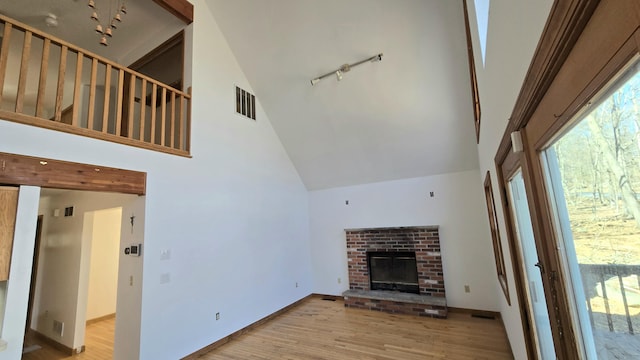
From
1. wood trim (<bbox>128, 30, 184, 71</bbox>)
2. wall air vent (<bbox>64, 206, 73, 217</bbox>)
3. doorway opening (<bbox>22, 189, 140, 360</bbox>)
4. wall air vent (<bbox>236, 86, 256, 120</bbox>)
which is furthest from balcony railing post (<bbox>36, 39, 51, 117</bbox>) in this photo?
wall air vent (<bbox>64, 206, 73, 217</bbox>)

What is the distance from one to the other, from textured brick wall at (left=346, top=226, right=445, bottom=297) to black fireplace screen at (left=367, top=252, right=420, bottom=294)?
0.11m

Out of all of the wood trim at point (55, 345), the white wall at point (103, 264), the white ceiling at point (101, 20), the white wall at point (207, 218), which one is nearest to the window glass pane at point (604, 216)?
the white wall at point (207, 218)

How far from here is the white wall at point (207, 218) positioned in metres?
3.05

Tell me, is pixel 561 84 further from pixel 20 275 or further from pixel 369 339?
pixel 369 339

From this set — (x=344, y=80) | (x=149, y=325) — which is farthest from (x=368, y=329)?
(x=344, y=80)

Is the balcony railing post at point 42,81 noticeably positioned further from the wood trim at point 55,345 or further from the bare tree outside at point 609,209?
the bare tree outside at point 609,209

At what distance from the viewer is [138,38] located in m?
4.62

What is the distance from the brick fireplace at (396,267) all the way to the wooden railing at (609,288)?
13.7ft

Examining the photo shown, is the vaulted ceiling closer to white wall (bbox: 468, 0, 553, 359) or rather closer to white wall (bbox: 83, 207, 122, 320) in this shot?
white wall (bbox: 468, 0, 553, 359)

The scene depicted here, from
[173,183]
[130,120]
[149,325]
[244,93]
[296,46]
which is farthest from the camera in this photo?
[244,93]

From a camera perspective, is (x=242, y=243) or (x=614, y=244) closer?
(x=614, y=244)

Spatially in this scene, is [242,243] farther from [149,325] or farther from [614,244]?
[614,244]

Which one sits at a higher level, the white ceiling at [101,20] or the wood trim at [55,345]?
the white ceiling at [101,20]

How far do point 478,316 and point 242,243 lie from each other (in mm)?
4082
